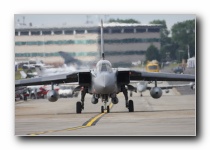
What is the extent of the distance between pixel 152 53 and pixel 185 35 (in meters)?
0.86

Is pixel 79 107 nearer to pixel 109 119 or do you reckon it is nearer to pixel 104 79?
pixel 104 79

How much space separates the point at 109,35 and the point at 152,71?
2.04 metres

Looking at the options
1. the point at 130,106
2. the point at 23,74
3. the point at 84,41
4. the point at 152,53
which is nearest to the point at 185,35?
the point at 152,53

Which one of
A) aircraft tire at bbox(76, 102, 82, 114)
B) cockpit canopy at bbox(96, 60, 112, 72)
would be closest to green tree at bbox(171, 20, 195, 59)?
cockpit canopy at bbox(96, 60, 112, 72)

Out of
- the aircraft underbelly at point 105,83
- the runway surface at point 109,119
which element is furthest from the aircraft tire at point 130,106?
the aircraft underbelly at point 105,83

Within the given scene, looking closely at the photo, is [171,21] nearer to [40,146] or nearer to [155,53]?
[155,53]

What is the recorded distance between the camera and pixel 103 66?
95.0 feet

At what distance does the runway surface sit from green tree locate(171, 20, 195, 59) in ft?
3.62

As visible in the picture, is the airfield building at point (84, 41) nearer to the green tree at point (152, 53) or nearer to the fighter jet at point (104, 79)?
the green tree at point (152, 53)

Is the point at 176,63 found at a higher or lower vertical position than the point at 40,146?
higher

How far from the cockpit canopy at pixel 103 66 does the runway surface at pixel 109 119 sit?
3.87 feet

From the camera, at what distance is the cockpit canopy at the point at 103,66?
28359mm

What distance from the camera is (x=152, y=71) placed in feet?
93.7
